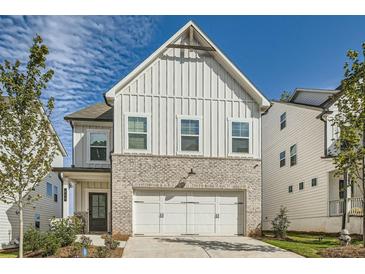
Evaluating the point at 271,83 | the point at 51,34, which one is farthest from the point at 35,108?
the point at 271,83

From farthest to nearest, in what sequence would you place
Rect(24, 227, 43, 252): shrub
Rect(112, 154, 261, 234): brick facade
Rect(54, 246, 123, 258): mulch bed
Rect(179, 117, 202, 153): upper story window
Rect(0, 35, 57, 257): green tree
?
Rect(179, 117, 202, 153): upper story window, Rect(112, 154, 261, 234): brick facade, Rect(24, 227, 43, 252): shrub, Rect(54, 246, 123, 258): mulch bed, Rect(0, 35, 57, 257): green tree

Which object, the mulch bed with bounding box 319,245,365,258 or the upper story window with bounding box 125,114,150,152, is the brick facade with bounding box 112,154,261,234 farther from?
the mulch bed with bounding box 319,245,365,258

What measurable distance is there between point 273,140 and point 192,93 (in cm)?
842

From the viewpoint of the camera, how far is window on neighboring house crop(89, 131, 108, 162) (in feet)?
45.6

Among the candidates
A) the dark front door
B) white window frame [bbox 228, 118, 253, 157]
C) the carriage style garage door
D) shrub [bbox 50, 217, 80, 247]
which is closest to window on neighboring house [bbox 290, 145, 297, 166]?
white window frame [bbox 228, 118, 253, 157]

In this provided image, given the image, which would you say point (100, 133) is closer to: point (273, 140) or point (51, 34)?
point (51, 34)

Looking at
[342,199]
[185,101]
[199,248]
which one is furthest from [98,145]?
[342,199]

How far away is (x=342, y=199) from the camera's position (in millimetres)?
13617

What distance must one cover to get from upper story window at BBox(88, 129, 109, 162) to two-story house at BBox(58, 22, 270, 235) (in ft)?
4.67

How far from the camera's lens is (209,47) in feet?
39.5

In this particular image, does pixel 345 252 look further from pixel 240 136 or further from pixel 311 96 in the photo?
pixel 311 96

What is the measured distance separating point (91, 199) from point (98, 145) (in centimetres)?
215

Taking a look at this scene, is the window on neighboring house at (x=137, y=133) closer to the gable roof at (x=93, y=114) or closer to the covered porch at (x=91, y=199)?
the covered porch at (x=91, y=199)
